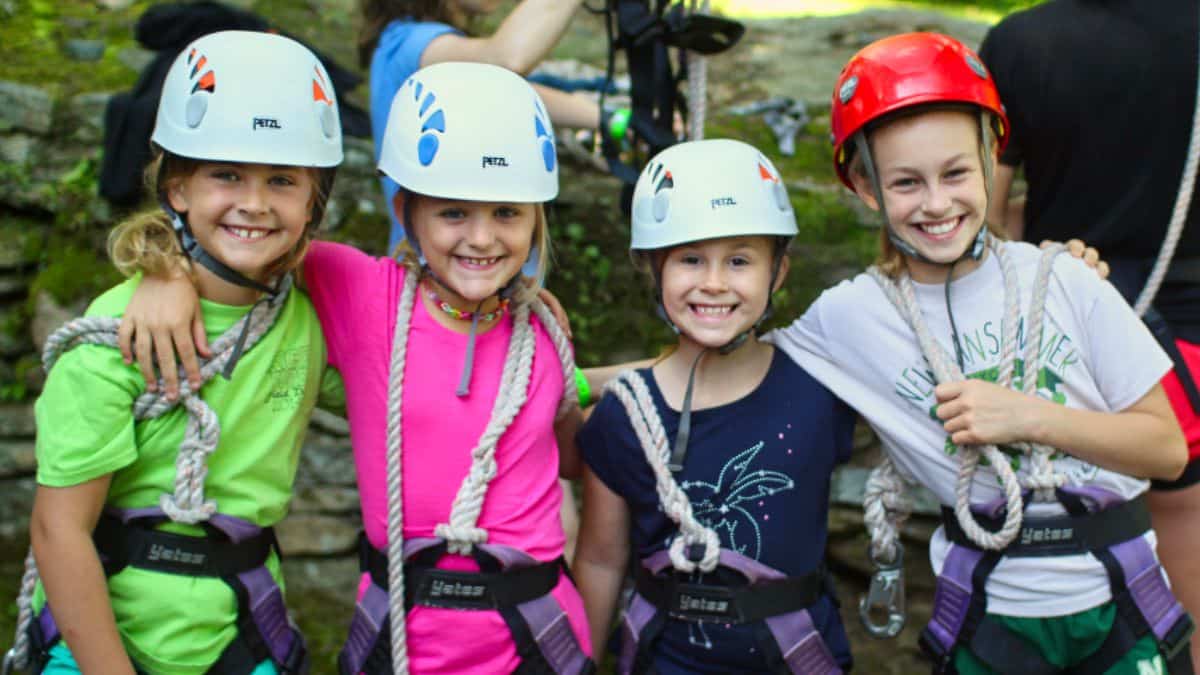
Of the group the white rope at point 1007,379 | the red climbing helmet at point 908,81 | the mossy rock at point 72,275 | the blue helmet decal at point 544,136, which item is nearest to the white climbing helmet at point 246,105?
the blue helmet decal at point 544,136

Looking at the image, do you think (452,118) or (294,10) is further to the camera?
(294,10)

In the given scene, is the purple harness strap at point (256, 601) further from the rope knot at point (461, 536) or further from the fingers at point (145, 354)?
the rope knot at point (461, 536)

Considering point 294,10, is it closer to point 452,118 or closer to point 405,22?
point 405,22

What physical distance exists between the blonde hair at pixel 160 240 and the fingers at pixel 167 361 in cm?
21

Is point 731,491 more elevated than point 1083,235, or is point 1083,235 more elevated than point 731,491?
point 1083,235

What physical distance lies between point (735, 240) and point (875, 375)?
55 centimetres

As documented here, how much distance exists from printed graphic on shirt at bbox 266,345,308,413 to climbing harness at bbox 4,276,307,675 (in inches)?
3.6

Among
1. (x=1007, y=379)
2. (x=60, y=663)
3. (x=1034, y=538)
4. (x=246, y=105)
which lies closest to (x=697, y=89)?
(x=1007, y=379)

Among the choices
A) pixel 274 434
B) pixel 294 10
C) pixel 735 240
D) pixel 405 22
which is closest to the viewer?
pixel 274 434

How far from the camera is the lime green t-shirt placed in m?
2.47

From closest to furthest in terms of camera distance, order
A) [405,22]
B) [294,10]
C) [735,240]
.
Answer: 1. [735,240]
2. [405,22]
3. [294,10]

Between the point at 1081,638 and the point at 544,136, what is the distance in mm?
1973

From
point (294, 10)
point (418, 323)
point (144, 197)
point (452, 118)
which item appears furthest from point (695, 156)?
point (294, 10)

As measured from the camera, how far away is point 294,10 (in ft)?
24.5
